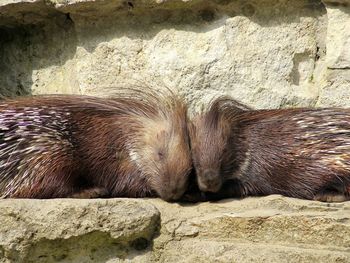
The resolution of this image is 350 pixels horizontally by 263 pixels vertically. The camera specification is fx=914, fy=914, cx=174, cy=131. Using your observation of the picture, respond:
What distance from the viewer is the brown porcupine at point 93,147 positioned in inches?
133

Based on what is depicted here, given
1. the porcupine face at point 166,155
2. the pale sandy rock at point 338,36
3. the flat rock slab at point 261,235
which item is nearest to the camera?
the flat rock slab at point 261,235

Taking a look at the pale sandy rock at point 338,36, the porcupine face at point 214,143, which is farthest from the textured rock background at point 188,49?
the porcupine face at point 214,143

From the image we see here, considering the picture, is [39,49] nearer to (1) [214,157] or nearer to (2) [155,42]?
(2) [155,42]

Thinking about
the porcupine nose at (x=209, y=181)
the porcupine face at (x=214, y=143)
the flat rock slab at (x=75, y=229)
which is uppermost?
the porcupine face at (x=214, y=143)

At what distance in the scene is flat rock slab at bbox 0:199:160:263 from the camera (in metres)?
2.98

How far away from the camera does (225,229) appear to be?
10.1ft

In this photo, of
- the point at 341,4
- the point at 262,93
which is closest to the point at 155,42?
the point at 262,93

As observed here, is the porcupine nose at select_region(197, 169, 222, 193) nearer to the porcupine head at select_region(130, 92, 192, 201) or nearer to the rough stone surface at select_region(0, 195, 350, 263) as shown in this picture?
the porcupine head at select_region(130, 92, 192, 201)

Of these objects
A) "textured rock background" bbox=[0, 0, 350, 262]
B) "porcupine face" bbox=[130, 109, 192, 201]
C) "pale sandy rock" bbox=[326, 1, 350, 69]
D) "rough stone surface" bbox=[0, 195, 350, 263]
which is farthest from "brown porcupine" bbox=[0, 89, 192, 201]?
"pale sandy rock" bbox=[326, 1, 350, 69]

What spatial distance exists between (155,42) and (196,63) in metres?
0.20

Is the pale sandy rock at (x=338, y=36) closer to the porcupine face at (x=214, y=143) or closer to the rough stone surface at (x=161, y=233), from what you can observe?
the porcupine face at (x=214, y=143)

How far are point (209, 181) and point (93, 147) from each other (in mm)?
481

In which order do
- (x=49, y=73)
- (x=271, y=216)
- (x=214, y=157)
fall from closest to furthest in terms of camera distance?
(x=271, y=216) < (x=214, y=157) < (x=49, y=73)

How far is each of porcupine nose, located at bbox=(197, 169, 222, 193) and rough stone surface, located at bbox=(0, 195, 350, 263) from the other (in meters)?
0.22
